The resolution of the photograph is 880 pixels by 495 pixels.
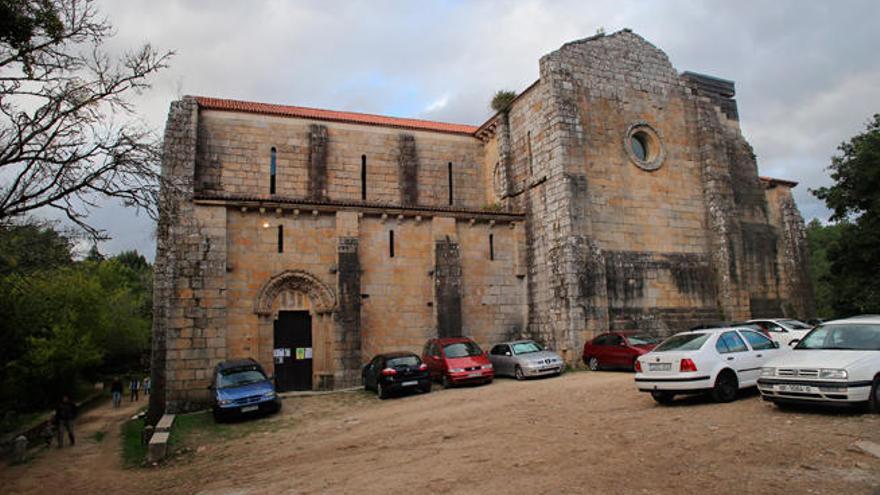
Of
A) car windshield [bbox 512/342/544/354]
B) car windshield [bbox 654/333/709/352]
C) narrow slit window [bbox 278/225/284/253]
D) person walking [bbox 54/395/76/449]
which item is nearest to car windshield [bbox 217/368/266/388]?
narrow slit window [bbox 278/225/284/253]

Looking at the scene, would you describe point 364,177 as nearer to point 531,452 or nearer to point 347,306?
point 347,306

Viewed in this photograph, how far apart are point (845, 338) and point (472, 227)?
13.4 metres

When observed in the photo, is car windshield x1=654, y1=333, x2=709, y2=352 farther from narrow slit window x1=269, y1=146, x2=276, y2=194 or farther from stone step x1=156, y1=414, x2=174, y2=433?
narrow slit window x1=269, y1=146, x2=276, y2=194

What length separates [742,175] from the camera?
23.5 metres

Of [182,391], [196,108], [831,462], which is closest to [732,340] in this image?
[831,462]

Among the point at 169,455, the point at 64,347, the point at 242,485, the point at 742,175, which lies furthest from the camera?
the point at 64,347

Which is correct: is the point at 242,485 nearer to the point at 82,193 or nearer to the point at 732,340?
the point at 82,193

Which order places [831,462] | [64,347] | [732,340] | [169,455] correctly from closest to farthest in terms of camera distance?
1. [831,462]
2. [732,340]
3. [169,455]
4. [64,347]

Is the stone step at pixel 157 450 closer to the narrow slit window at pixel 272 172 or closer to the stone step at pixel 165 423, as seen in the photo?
the stone step at pixel 165 423

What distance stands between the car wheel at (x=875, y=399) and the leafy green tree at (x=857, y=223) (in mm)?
16582

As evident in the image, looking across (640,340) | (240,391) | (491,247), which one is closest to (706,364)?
(640,340)

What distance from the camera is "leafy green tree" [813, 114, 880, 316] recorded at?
70.8ft

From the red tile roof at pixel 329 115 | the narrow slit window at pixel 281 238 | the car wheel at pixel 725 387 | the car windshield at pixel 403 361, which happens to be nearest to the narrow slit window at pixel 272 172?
the red tile roof at pixel 329 115

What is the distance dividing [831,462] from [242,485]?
319 inches
